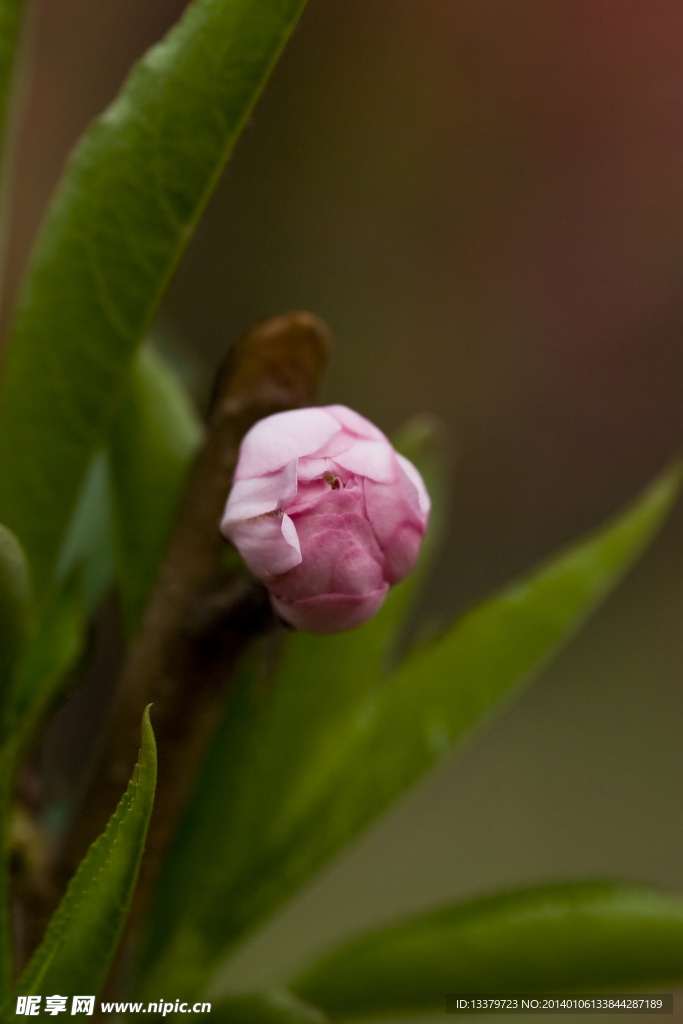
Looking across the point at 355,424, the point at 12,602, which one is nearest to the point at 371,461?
the point at 355,424

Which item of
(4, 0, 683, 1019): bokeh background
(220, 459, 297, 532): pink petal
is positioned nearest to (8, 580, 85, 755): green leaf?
(220, 459, 297, 532): pink petal

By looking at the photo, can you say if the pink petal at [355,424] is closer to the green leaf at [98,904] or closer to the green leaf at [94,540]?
the green leaf at [98,904]

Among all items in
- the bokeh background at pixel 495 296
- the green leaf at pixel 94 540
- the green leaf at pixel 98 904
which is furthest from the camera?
the bokeh background at pixel 495 296

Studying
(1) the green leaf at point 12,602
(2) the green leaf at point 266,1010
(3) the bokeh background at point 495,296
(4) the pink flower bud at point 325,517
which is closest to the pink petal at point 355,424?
(4) the pink flower bud at point 325,517

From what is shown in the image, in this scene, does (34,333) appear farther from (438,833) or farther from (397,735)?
(438,833)

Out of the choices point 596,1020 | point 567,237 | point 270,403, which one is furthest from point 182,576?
point 567,237

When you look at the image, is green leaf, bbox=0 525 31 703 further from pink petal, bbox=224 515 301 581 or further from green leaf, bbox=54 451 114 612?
green leaf, bbox=54 451 114 612

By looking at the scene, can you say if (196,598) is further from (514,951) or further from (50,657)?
(514,951)
